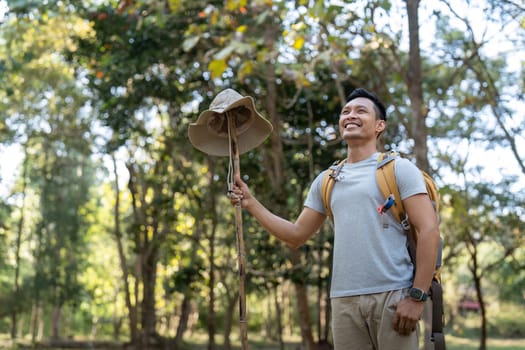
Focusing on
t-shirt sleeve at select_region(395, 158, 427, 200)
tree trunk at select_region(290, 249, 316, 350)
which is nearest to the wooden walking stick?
t-shirt sleeve at select_region(395, 158, 427, 200)

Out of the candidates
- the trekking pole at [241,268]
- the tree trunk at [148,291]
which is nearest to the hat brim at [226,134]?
the trekking pole at [241,268]

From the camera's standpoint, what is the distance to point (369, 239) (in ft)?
8.57

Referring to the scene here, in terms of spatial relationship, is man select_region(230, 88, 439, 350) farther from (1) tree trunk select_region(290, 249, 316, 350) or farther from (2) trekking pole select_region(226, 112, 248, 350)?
(1) tree trunk select_region(290, 249, 316, 350)

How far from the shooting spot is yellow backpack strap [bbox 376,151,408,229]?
2.61 metres

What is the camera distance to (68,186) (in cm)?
1961

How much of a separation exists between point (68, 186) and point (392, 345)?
18.2 m

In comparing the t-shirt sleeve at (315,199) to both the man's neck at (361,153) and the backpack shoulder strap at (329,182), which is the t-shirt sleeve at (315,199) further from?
the man's neck at (361,153)

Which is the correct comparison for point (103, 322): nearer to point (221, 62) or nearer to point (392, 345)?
point (221, 62)

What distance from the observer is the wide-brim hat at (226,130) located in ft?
10.9

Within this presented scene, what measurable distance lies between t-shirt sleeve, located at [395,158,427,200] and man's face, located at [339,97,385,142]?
0.80 feet

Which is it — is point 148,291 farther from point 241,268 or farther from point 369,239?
point 369,239

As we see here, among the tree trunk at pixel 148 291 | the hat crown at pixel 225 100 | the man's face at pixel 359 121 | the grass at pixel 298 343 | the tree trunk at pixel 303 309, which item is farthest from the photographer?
the grass at pixel 298 343

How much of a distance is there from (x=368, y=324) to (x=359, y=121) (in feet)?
2.70

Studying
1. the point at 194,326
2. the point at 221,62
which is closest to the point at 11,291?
the point at 194,326
